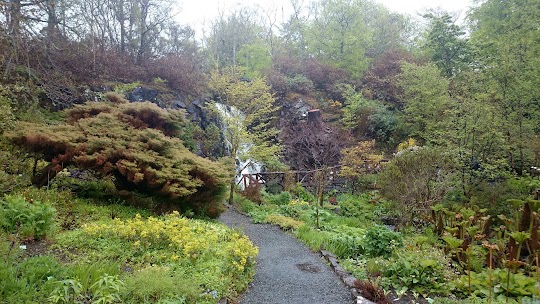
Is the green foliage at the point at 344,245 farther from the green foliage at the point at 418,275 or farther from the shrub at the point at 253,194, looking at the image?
the shrub at the point at 253,194

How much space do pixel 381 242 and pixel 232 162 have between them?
530 cm

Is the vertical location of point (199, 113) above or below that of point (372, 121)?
below

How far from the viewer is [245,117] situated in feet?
46.2

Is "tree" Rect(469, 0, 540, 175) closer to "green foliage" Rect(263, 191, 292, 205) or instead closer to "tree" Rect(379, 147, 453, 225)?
"tree" Rect(379, 147, 453, 225)

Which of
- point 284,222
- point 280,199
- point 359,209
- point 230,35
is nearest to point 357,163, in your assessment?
point 359,209

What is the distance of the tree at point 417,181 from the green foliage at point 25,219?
7548mm

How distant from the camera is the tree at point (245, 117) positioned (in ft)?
42.8

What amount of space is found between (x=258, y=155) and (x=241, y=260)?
8.09 meters

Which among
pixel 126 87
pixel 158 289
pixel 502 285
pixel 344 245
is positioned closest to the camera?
pixel 158 289

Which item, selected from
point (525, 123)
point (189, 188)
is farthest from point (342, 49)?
point (189, 188)

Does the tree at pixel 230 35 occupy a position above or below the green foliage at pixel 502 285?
above

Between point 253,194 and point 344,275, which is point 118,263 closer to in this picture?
point 344,275

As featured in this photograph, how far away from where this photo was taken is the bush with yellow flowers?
4496mm

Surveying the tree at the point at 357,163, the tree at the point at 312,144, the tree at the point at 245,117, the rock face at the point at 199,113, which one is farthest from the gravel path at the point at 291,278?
the rock face at the point at 199,113
